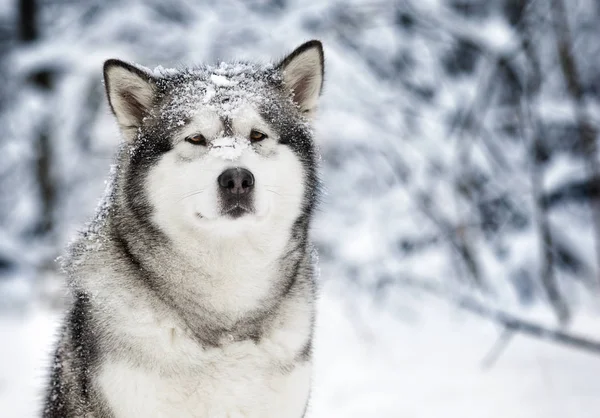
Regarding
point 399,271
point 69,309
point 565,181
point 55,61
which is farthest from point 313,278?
point 55,61

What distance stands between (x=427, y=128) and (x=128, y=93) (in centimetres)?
507

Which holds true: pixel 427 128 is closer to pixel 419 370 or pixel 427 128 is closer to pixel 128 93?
pixel 419 370

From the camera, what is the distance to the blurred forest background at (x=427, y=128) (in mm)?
6895

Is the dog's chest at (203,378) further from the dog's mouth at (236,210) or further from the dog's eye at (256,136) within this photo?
the dog's eye at (256,136)

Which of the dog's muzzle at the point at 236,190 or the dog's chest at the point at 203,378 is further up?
the dog's muzzle at the point at 236,190

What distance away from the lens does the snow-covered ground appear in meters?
4.64

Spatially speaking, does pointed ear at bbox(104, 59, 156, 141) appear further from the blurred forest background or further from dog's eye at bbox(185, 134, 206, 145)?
the blurred forest background

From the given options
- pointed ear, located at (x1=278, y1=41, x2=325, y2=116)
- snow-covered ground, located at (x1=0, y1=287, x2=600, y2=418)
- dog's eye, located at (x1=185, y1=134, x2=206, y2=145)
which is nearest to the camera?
dog's eye, located at (x1=185, y1=134, x2=206, y2=145)

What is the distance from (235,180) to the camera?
2.46 meters

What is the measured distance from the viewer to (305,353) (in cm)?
273

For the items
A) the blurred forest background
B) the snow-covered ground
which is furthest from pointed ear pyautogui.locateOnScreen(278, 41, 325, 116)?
the blurred forest background

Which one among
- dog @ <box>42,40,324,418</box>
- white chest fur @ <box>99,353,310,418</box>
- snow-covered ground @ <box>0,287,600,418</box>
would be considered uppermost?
dog @ <box>42,40,324,418</box>

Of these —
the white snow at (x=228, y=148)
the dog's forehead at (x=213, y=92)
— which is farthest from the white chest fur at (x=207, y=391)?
the dog's forehead at (x=213, y=92)

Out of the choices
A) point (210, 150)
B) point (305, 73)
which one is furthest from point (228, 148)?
point (305, 73)
